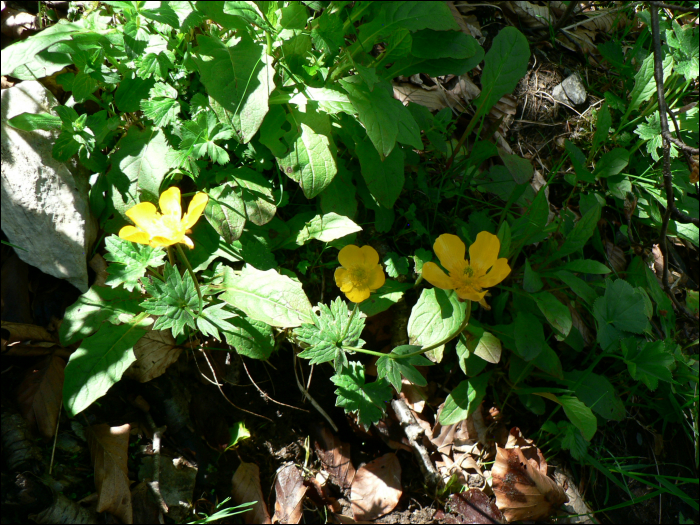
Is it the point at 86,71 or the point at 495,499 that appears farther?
the point at 495,499

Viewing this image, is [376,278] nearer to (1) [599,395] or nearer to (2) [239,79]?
(2) [239,79]

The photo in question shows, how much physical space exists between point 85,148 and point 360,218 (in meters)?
1.22

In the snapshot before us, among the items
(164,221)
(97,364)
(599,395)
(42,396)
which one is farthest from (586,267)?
(42,396)

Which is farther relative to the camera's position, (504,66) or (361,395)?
Result: (504,66)

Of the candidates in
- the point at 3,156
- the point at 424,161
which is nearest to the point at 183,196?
the point at 3,156

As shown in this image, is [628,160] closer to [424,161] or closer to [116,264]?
[424,161]

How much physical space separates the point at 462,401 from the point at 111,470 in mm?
1516

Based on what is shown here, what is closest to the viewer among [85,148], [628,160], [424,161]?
[85,148]

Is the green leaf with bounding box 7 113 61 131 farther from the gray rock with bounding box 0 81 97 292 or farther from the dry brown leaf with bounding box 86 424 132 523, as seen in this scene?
the dry brown leaf with bounding box 86 424 132 523

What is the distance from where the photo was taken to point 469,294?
5.40 ft

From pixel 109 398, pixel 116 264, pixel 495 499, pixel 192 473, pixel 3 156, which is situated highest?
pixel 3 156

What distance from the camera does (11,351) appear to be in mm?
1941

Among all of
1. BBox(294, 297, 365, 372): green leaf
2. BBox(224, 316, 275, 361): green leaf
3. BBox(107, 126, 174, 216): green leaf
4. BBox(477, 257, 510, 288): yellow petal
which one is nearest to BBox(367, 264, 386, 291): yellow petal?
BBox(294, 297, 365, 372): green leaf

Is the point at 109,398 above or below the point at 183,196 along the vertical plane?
below
